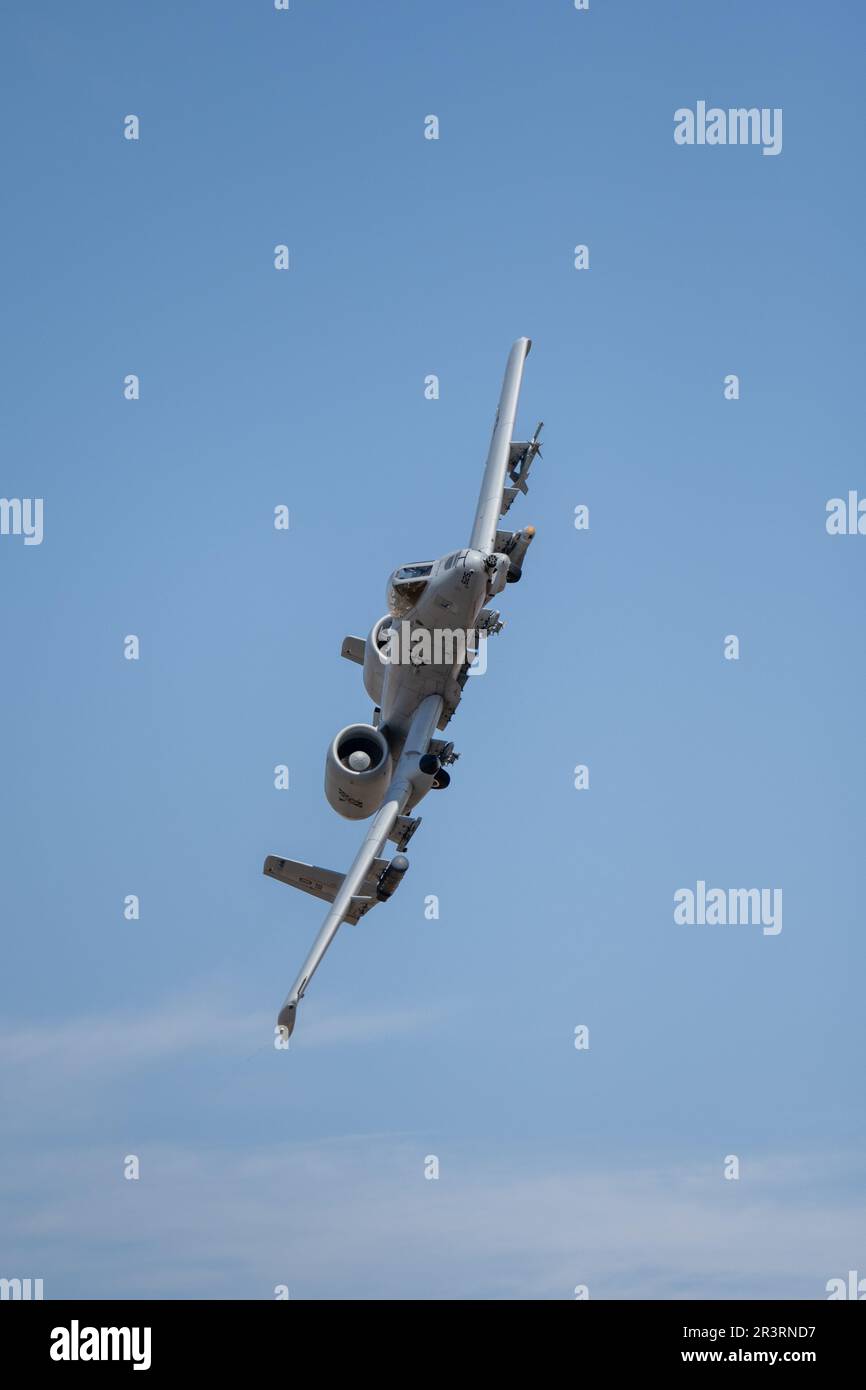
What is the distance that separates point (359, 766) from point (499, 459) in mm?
11861

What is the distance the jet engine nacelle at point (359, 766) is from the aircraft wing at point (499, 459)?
22.6 ft

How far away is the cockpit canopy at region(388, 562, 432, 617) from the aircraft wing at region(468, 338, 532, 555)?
212 cm

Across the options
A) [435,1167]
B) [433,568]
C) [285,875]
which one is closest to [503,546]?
[433,568]

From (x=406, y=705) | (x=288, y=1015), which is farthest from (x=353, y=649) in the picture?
(x=288, y=1015)

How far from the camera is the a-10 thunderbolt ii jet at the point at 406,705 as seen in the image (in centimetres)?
6962

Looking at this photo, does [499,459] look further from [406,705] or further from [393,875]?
[393,875]

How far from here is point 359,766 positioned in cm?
7262

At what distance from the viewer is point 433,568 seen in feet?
234

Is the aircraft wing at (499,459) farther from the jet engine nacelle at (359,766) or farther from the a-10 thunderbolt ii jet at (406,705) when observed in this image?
the jet engine nacelle at (359,766)

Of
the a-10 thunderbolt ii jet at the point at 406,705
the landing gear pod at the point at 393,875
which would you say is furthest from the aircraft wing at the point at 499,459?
the landing gear pod at the point at 393,875

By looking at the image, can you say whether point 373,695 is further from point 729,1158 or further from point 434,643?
point 729,1158

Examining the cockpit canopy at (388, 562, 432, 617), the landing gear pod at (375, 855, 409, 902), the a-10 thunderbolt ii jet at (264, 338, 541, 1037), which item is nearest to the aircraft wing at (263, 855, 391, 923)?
the a-10 thunderbolt ii jet at (264, 338, 541, 1037)

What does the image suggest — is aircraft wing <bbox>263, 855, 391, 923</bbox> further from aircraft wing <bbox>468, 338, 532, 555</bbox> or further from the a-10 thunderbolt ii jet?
aircraft wing <bbox>468, 338, 532, 555</bbox>

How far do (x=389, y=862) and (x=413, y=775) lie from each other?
3.24 metres
